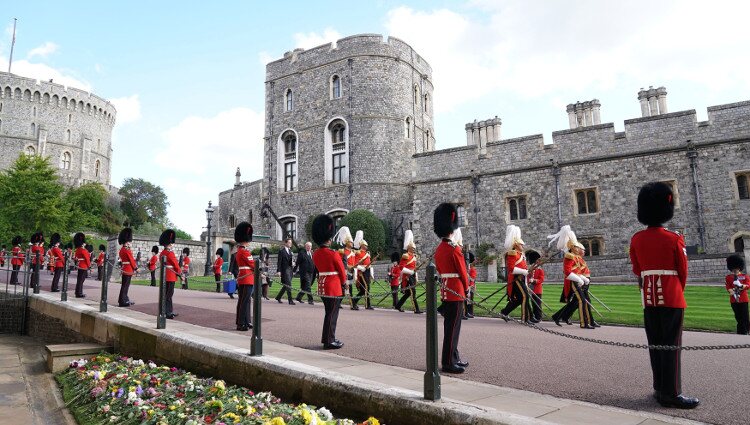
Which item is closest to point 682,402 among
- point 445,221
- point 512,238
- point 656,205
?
point 656,205

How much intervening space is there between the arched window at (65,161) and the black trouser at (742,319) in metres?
75.4

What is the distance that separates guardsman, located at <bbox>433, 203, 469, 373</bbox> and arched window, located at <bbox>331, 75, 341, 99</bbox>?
2829cm

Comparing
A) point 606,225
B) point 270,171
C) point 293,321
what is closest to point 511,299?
point 293,321

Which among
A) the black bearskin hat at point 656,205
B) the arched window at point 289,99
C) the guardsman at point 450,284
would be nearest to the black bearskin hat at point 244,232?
the guardsman at point 450,284

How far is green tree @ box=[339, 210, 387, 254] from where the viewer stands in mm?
29016

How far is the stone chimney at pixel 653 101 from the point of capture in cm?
2762

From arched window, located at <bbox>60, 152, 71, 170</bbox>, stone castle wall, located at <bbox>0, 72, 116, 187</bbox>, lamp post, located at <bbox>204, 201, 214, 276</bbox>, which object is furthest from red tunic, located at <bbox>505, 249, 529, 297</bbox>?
arched window, located at <bbox>60, 152, 71, 170</bbox>

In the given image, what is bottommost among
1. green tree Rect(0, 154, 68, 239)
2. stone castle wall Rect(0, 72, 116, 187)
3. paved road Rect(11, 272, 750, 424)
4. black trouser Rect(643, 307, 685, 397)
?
paved road Rect(11, 272, 750, 424)

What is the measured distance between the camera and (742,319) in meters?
8.30

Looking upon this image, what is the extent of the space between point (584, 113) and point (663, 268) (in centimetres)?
2895

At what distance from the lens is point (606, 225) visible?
2350cm

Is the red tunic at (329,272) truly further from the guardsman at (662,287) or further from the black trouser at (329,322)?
the guardsman at (662,287)

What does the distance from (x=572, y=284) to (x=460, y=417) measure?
262 inches

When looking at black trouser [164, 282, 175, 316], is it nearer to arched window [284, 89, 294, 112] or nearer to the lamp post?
the lamp post
